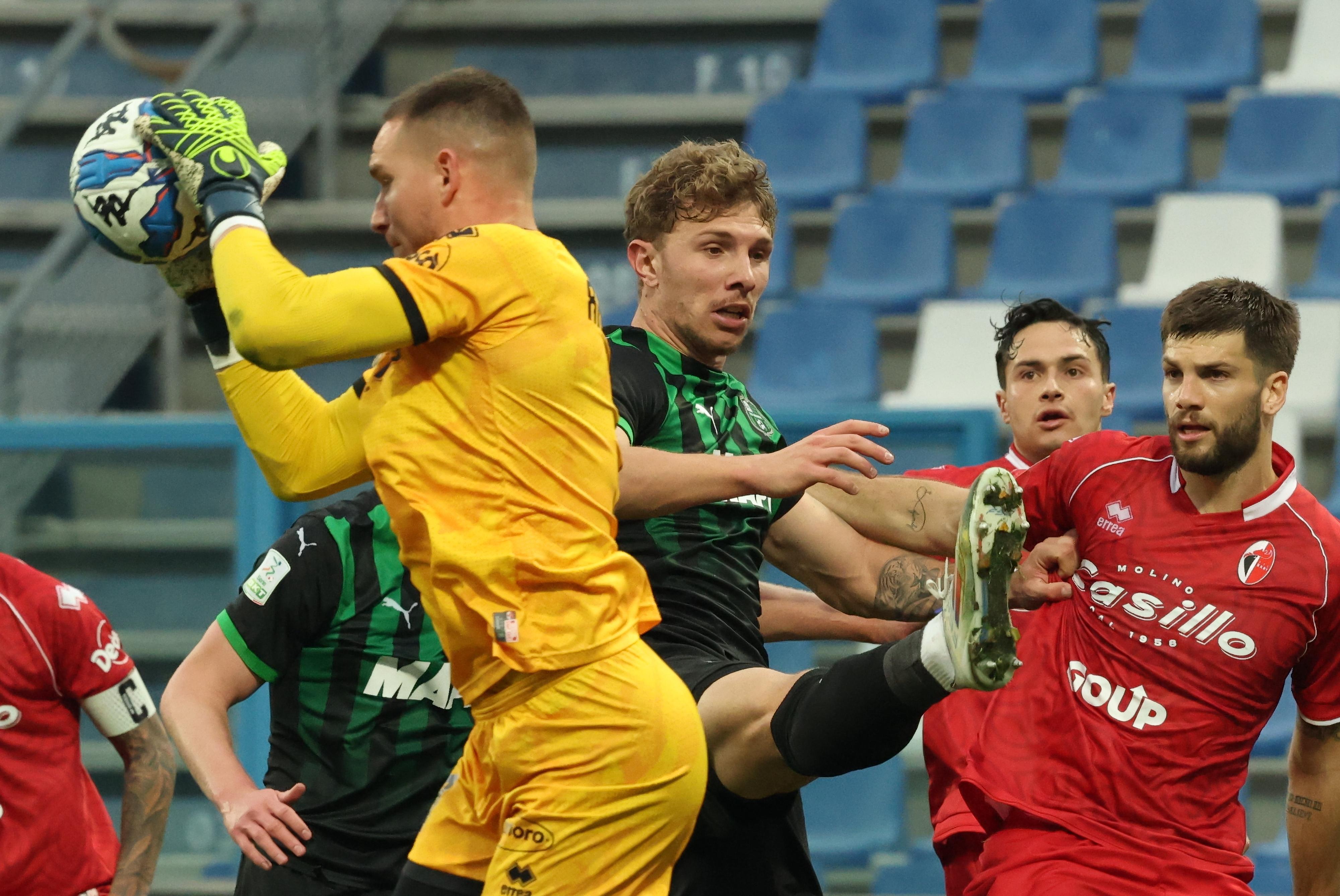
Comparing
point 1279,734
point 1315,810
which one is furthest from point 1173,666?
point 1279,734

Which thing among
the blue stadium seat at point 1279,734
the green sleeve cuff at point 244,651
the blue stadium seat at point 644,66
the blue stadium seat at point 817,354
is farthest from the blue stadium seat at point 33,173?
the blue stadium seat at point 1279,734

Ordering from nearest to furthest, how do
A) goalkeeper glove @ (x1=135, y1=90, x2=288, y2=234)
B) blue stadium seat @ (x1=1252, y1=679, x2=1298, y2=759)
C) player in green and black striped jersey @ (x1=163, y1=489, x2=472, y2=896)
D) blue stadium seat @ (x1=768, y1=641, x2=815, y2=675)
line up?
goalkeeper glove @ (x1=135, y1=90, x2=288, y2=234)
player in green and black striped jersey @ (x1=163, y1=489, x2=472, y2=896)
blue stadium seat @ (x1=768, y1=641, x2=815, y2=675)
blue stadium seat @ (x1=1252, y1=679, x2=1298, y2=759)

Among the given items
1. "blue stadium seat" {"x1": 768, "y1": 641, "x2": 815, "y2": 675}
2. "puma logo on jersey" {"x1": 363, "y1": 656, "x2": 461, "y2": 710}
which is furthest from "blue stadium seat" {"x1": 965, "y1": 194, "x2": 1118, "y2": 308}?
"puma logo on jersey" {"x1": 363, "y1": 656, "x2": 461, "y2": 710}

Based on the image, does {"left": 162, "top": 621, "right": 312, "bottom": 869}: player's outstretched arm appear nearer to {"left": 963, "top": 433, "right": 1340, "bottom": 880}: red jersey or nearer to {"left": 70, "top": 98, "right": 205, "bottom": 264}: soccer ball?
{"left": 70, "top": 98, "right": 205, "bottom": 264}: soccer ball

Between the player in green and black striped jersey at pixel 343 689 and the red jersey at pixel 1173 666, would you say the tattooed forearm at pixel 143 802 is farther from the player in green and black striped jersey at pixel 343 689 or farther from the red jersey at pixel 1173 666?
the red jersey at pixel 1173 666

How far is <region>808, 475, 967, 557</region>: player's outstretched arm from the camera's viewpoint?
396 centimetres

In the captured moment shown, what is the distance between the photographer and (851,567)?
13.3ft

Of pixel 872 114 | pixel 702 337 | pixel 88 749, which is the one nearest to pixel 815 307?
pixel 872 114

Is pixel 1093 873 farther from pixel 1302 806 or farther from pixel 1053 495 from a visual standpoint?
pixel 1053 495

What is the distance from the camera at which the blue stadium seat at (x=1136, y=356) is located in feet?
25.0

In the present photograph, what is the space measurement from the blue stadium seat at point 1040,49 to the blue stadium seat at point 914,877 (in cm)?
460

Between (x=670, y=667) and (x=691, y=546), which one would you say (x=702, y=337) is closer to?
(x=691, y=546)

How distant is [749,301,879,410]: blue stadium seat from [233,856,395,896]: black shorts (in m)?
4.81

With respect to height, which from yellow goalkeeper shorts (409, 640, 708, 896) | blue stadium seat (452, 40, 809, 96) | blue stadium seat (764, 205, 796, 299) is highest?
blue stadium seat (452, 40, 809, 96)
